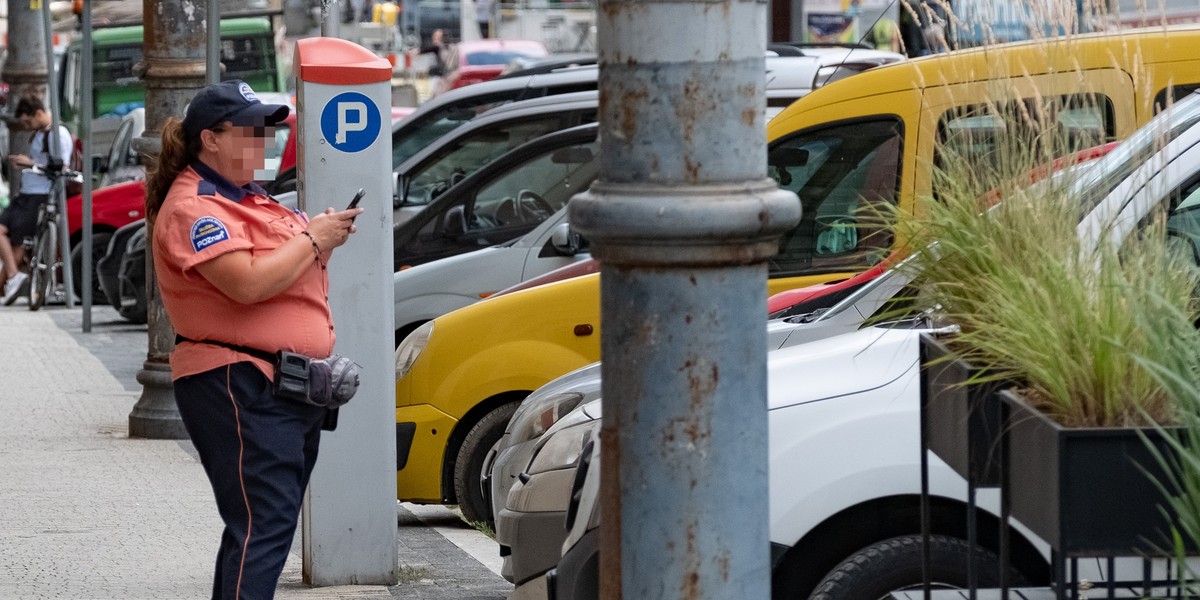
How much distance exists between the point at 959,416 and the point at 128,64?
91.4 feet

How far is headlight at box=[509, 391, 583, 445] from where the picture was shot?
17.9 ft

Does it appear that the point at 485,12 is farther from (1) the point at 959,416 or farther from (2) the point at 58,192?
(1) the point at 959,416

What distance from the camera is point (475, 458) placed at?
7.04 metres

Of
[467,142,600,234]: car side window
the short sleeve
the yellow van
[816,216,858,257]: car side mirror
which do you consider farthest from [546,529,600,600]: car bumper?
[467,142,600,234]: car side window

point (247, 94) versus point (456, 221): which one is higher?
point (247, 94)

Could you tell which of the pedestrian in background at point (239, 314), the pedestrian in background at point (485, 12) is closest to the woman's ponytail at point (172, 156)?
the pedestrian in background at point (239, 314)

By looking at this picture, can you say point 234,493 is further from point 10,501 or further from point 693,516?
point 10,501

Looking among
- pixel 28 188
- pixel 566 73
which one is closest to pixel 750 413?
pixel 566 73

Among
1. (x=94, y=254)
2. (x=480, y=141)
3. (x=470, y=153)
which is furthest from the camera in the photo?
(x=94, y=254)

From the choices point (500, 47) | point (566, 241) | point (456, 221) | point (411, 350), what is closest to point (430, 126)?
point (456, 221)

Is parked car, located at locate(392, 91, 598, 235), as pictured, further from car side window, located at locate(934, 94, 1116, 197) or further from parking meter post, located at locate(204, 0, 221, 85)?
car side window, located at locate(934, 94, 1116, 197)

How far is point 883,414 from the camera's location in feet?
12.5

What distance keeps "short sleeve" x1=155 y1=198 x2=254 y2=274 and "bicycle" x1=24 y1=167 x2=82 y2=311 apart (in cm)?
1227

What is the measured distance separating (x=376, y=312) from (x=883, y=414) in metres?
2.30
